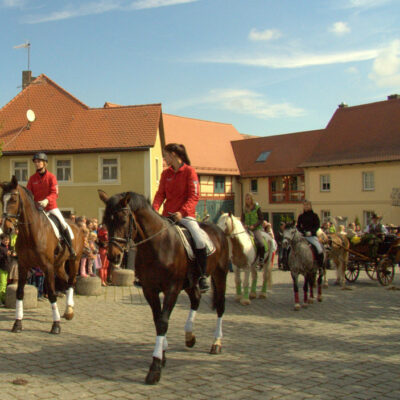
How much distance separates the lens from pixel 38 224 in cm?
870

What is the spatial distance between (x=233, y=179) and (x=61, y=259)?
37316 mm

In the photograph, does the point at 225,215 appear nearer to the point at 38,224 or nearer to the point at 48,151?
the point at 38,224

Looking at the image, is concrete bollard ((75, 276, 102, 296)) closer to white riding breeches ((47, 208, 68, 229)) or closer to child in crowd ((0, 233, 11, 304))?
child in crowd ((0, 233, 11, 304))

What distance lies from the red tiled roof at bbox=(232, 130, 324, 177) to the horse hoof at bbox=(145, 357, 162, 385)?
37.9 m

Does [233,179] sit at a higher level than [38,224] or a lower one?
higher

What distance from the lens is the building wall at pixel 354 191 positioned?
117 feet

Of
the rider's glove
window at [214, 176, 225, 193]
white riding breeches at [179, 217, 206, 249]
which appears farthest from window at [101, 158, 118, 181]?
white riding breeches at [179, 217, 206, 249]

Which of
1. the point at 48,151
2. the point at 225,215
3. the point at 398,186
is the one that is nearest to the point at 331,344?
the point at 225,215

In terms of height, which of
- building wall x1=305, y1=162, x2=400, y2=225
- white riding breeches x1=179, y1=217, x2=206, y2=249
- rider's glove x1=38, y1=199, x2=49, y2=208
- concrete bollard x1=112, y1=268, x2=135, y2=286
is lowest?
concrete bollard x1=112, y1=268, x2=135, y2=286

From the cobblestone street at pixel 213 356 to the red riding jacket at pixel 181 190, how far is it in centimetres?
202

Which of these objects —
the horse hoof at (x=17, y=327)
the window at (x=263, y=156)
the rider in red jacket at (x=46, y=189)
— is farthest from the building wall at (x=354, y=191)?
the horse hoof at (x=17, y=327)

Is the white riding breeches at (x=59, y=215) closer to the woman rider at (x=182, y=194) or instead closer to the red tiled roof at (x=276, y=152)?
the woman rider at (x=182, y=194)

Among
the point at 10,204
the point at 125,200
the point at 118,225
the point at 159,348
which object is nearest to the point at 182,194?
the point at 125,200

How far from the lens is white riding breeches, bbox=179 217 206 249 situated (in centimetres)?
657
